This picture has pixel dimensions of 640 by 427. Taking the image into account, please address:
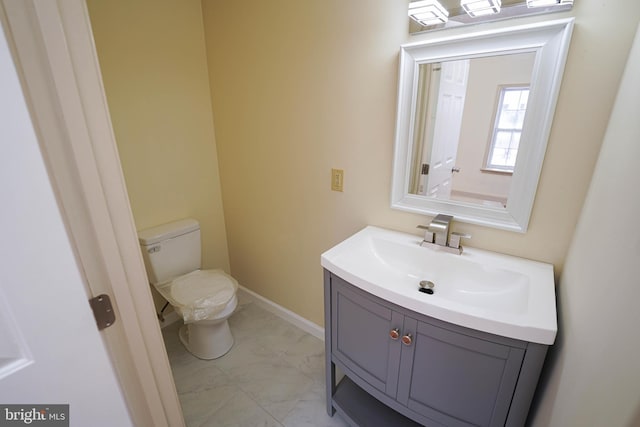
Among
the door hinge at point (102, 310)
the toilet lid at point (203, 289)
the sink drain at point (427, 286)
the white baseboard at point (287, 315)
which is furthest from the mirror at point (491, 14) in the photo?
the white baseboard at point (287, 315)

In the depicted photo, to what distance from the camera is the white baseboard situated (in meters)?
2.00

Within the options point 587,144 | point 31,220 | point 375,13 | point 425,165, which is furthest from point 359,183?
point 31,220

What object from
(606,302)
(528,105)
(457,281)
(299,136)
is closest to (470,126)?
(528,105)

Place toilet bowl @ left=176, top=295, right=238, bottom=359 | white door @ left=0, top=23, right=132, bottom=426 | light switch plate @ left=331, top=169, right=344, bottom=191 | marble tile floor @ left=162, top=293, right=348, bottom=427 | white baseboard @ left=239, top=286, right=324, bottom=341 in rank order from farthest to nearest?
white baseboard @ left=239, top=286, right=324, bottom=341, toilet bowl @ left=176, top=295, right=238, bottom=359, light switch plate @ left=331, top=169, right=344, bottom=191, marble tile floor @ left=162, top=293, right=348, bottom=427, white door @ left=0, top=23, right=132, bottom=426

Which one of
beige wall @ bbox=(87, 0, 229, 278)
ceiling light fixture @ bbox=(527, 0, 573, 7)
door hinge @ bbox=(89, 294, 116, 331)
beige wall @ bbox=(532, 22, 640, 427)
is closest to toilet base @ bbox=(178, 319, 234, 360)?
beige wall @ bbox=(87, 0, 229, 278)

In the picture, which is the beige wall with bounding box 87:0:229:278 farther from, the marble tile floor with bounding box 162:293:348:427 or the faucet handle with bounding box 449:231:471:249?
the faucet handle with bounding box 449:231:471:249

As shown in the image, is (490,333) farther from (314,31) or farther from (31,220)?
(314,31)

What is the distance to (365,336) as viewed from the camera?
1155 mm

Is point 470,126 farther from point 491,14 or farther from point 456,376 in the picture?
point 456,376

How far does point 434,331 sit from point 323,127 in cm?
114

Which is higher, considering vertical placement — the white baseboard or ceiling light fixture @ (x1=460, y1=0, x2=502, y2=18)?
ceiling light fixture @ (x1=460, y1=0, x2=502, y2=18)

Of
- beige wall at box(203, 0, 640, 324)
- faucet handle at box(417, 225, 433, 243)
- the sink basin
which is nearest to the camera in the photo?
the sink basin

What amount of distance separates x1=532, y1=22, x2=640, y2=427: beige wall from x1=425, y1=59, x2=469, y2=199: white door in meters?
0.47

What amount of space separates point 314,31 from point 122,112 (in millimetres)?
1216
